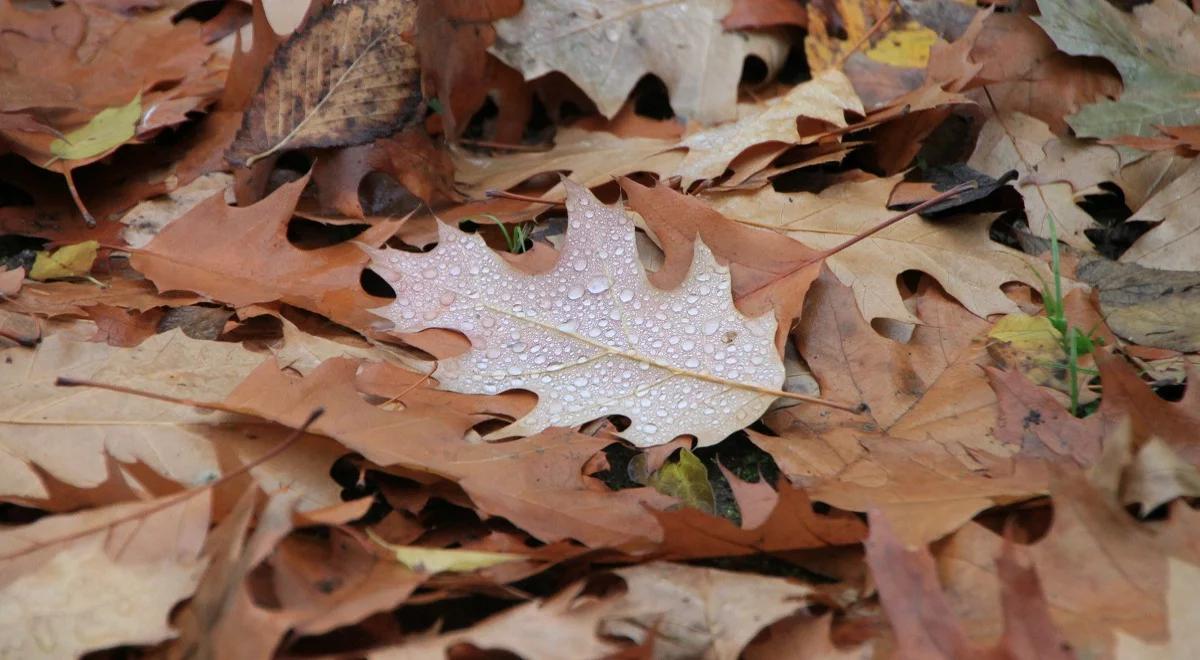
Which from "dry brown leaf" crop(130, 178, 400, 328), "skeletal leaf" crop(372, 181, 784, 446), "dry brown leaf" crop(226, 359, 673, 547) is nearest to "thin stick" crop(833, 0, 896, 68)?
"skeletal leaf" crop(372, 181, 784, 446)

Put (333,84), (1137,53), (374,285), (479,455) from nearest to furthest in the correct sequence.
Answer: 1. (479,455)
2. (374,285)
3. (333,84)
4. (1137,53)

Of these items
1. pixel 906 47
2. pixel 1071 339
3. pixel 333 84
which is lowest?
pixel 1071 339

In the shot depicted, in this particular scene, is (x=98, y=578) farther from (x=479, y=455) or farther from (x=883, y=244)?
(x=883, y=244)

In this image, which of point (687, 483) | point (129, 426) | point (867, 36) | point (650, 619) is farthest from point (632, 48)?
point (650, 619)

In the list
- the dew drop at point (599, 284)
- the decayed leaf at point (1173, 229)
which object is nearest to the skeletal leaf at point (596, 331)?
the dew drop at point (599, 284)

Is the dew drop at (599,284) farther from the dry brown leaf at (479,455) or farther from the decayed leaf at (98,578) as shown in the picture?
the decayed leaf at (98,578)

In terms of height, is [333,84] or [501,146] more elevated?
[333,84]

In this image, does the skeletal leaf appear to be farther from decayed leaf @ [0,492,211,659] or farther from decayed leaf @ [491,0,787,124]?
decayed leaf @ [491,0,787,124]
